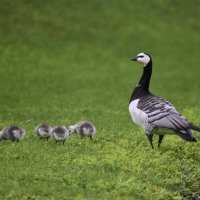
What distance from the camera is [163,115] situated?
13.7 m

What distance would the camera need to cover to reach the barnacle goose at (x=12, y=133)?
1377 cm

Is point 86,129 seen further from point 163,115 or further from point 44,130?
point 163,115

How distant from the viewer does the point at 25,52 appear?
35156mm

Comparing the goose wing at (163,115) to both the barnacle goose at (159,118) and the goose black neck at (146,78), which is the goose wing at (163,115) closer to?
the barnacle goose at (159,118)

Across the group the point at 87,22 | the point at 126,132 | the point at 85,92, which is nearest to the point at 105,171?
the point at 126,132

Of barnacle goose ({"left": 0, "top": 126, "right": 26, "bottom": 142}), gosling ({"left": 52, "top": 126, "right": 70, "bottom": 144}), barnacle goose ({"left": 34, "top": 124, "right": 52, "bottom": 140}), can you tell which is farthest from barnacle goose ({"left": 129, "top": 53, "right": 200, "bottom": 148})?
barnacle goose ({"left": 0, "top": 126, "right": 26, "bottom": 142})

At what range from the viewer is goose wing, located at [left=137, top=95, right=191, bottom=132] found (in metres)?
13.4

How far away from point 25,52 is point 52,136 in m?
21.5

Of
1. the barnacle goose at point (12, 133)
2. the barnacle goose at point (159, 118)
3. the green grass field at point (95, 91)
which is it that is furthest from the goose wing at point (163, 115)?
the barnacle goose at point (12, 133)

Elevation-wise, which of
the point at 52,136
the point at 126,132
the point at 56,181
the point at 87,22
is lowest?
the point at 87,22

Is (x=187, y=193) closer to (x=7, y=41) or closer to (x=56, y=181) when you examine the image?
(x=56, y=181)

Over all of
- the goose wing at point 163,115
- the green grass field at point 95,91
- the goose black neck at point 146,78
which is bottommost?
the green grass field at point 95,91

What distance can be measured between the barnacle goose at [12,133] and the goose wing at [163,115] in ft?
9.37

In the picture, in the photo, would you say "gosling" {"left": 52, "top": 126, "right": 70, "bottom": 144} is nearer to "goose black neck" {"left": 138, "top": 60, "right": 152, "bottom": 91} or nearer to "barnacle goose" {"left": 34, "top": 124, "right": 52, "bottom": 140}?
"barnacle goose" {"left": 34, "top": 124, "right": 52, "bottom": 140}
